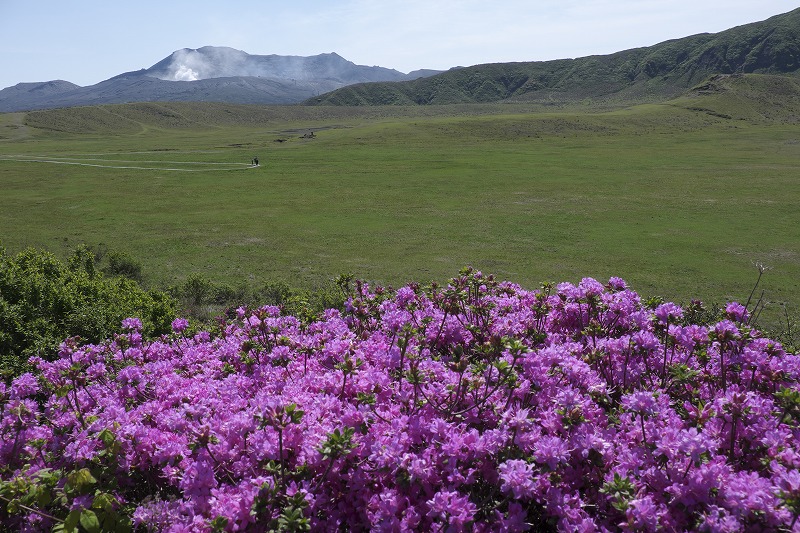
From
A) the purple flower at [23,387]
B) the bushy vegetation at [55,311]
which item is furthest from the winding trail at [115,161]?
the purple flower at [23,387]

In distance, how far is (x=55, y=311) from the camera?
24.8ft

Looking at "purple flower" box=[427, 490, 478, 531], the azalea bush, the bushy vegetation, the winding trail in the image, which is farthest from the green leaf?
the winding trail

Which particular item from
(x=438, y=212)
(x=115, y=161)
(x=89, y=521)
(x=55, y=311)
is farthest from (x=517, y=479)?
(x=115, y=161)

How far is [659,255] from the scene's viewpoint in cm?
1945

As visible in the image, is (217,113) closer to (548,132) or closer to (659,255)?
(548,132)

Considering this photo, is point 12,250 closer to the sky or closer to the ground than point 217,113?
closer to the ground

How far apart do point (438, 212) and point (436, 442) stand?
999 inches

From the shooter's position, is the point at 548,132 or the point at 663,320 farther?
the point at 548,132

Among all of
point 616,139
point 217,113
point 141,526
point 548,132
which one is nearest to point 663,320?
point 141,526

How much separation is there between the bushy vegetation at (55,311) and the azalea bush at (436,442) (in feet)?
11.0

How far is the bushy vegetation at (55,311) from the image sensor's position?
6816mm

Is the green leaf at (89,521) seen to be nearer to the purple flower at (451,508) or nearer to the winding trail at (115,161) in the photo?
the purple flower at (451,508)

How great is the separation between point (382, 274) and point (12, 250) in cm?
1487

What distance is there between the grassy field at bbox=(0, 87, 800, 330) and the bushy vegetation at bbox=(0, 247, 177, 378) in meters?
8.16
